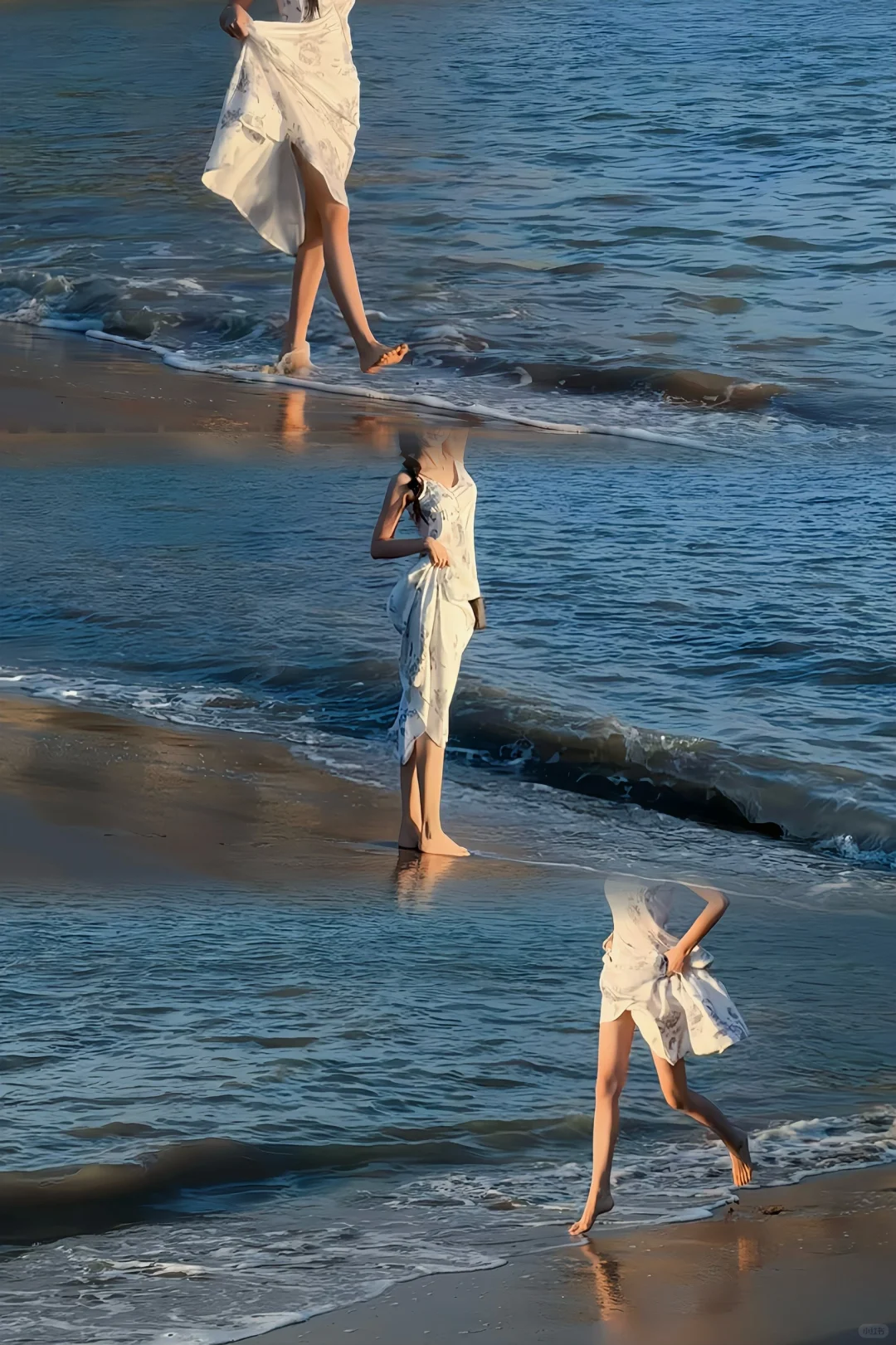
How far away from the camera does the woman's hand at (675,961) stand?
4172mm

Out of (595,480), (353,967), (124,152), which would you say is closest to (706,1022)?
(353,967)

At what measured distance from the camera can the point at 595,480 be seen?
436 inches

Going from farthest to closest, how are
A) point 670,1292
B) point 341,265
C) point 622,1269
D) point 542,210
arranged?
1. point 542,210
2. point 341,265
3. point 622,1269
4. point 670,1292

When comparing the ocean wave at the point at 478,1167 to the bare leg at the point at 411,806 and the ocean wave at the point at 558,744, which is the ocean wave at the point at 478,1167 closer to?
the bare leg at the point at 411,806

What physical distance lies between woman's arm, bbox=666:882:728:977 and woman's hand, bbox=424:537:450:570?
7.22 feet

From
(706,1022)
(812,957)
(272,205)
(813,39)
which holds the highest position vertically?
(813,39)

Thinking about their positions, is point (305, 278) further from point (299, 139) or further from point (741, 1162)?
point (741, 1162)

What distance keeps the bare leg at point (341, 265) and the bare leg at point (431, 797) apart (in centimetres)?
136

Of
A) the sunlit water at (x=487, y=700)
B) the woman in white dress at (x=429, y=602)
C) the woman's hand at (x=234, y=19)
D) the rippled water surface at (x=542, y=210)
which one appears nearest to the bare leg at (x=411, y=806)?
the woman in white dress at (x=429, y=602)

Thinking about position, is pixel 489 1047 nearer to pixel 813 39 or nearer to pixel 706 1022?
pixel 706 1022

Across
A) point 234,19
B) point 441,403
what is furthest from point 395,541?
point 441,403

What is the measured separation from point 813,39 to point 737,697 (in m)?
24.4

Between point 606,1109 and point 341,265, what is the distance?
11.9ft

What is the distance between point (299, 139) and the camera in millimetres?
6527
